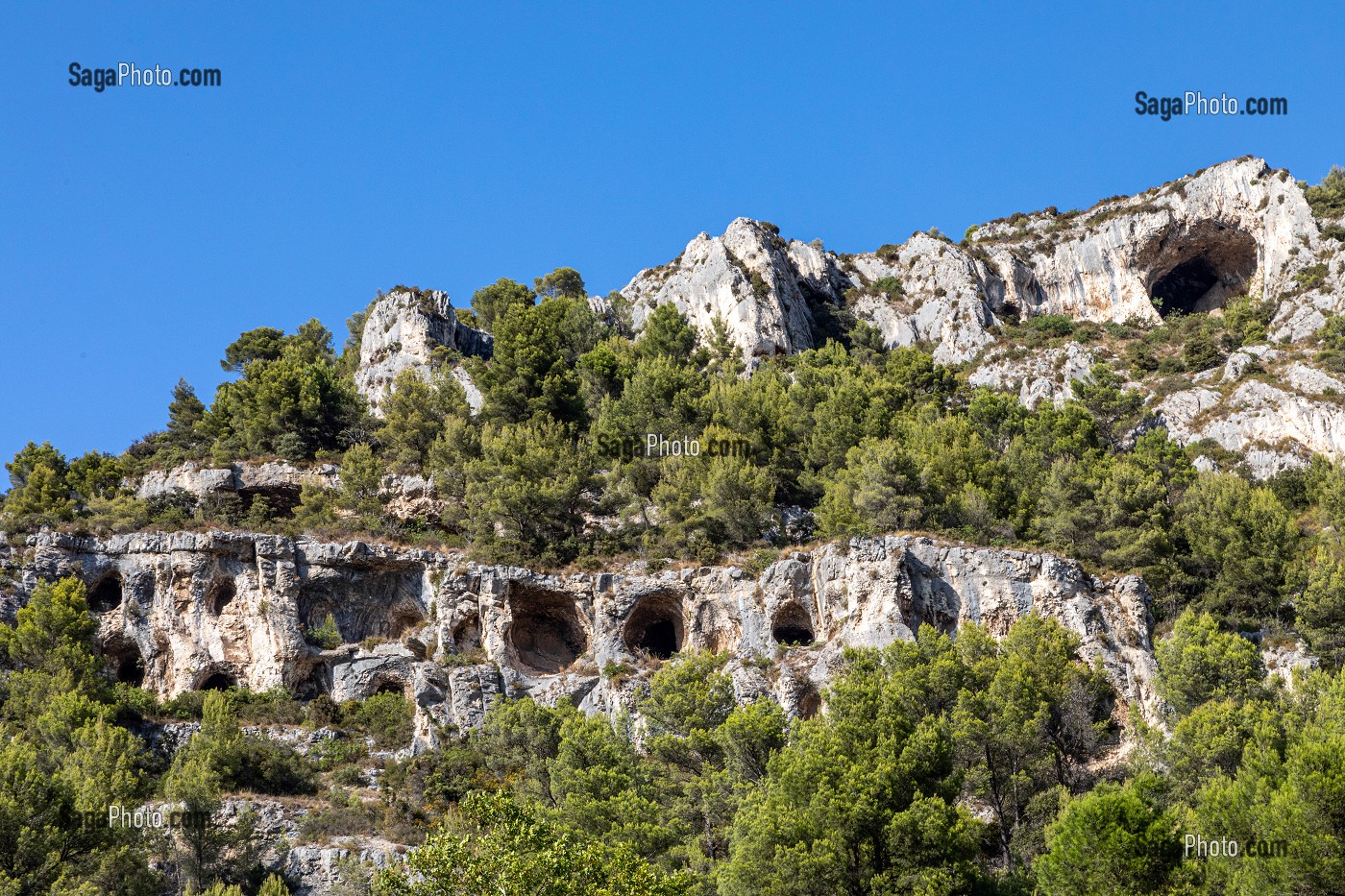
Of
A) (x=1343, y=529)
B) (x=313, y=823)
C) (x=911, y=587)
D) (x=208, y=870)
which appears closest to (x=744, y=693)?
(x=911, y=587)

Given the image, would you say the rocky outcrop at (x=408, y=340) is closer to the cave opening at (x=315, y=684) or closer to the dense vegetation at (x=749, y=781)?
the cave opening at (x=315, y=684)

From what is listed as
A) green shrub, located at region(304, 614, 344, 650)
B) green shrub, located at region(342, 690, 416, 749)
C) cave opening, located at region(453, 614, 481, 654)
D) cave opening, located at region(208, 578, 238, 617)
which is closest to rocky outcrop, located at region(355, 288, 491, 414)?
cave opening, located at region(208, 578, 238, 617)

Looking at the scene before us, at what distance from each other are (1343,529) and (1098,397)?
17896 mm

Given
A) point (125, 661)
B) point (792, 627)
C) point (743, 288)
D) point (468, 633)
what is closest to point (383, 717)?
point (468, 633)

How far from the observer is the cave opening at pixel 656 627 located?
50.8 m

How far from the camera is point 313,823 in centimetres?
4053

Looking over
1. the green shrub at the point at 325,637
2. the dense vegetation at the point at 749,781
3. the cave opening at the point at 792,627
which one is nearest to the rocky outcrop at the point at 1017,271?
the cave opening at the point at 792,627

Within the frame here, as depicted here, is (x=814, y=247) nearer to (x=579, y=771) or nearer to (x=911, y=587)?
(x=911, y=587)

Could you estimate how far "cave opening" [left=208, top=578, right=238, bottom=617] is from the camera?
5231 centimetres

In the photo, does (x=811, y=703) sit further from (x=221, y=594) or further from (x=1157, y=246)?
(x=1157, y=246)

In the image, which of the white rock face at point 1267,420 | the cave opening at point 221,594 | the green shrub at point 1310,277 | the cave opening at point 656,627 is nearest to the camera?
the cave opening at point 656,627

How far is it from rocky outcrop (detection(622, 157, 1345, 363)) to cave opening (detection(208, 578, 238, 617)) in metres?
37.7

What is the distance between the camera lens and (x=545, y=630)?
53562mm

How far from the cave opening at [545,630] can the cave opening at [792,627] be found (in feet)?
26.9
